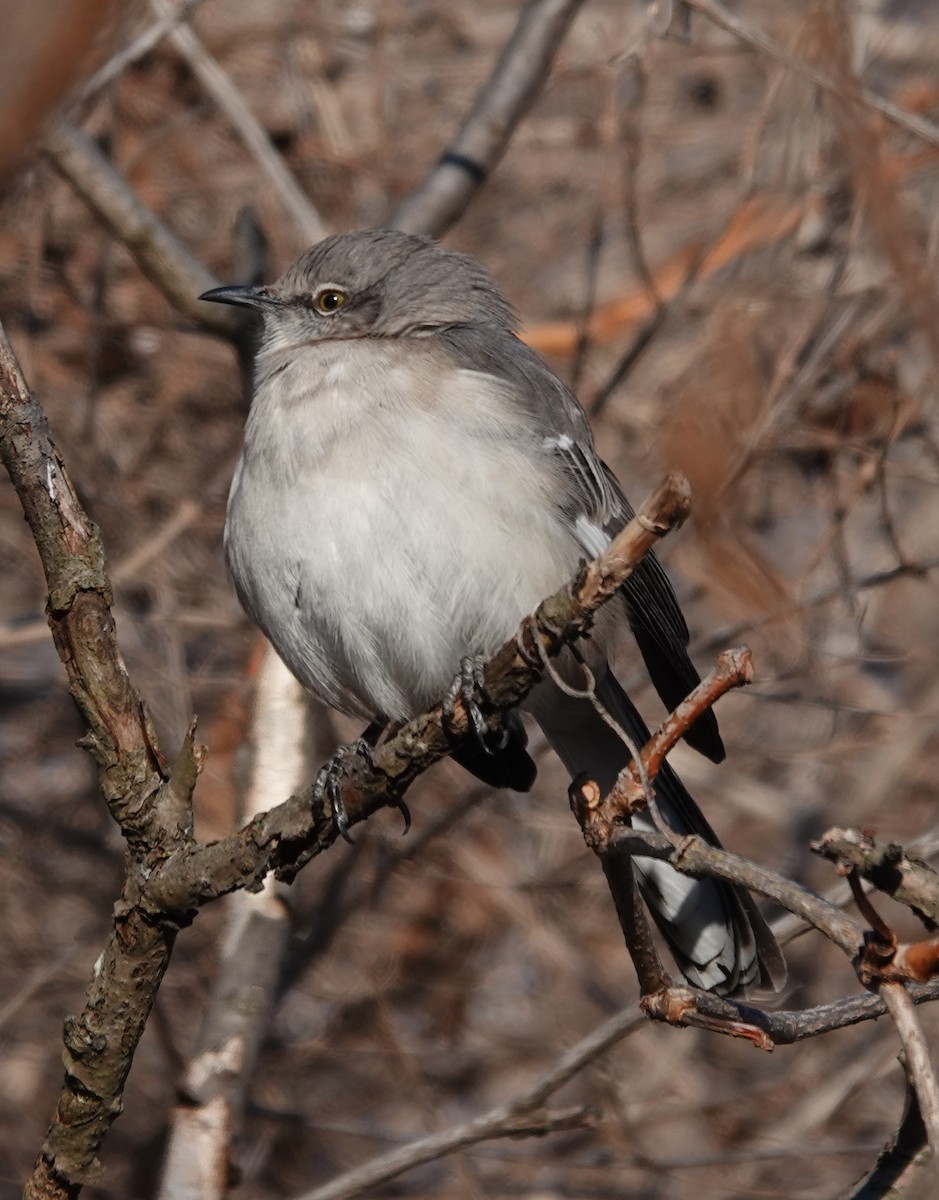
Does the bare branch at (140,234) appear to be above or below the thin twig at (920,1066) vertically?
above

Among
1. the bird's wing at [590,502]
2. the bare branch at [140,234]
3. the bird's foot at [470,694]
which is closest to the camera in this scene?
the bird's foot at [470,694]

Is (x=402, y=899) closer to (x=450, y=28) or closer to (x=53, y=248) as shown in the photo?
(x=53, y=248)

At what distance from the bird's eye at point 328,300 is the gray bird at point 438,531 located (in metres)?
0.02

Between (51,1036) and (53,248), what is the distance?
3.74 metres

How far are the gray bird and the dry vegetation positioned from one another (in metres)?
1.29

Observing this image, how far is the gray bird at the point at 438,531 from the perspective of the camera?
3746mm

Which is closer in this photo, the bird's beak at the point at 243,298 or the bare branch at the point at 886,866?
the bare branch at the point at 886,866

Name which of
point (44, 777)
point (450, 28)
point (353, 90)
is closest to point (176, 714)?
point (44, 777)

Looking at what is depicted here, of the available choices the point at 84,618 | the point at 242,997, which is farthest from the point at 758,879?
the point at 242,997

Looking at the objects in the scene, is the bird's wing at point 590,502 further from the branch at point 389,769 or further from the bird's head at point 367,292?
the branch at point 389,769

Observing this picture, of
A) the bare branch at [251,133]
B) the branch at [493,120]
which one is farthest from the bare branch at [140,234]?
the branch at [493,120]

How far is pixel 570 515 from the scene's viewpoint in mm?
4031

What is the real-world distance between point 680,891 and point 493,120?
3.25 meters

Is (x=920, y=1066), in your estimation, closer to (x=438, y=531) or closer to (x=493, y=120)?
(x=438, y=531)
